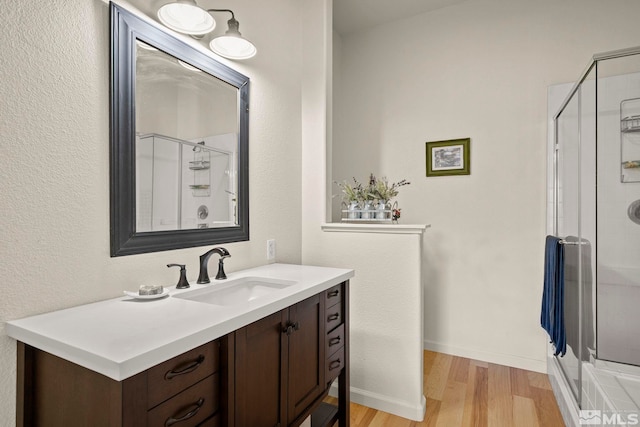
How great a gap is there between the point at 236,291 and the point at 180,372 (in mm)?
709

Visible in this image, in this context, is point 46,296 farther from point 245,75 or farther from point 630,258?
point 630,258

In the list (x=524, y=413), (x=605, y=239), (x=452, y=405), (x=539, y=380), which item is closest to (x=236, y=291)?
(x=452, y=405)

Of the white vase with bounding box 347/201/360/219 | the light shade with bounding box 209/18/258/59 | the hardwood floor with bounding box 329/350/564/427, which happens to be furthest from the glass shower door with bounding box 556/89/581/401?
the light shade with bounding box 209/18/258/59

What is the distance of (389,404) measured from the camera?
2068mm

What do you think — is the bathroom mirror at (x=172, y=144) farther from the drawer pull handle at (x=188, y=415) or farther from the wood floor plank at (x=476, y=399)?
the wood floor plank at (x=476, y=399)

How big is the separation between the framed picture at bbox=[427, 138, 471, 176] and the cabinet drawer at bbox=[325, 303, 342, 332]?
173 centimetres

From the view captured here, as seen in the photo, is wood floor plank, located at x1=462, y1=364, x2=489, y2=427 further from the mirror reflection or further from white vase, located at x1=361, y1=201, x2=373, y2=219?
the mirror reflection

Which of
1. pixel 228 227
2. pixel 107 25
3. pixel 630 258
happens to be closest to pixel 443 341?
pixel 630 258

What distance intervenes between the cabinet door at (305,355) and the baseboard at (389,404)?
725 mm

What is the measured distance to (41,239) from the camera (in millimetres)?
1043

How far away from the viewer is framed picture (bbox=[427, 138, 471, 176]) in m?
2.80

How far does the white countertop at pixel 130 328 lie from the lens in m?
0.75

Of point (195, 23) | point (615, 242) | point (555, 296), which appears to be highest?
point (195, 23)

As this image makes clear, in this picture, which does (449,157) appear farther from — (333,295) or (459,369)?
(333,295)
